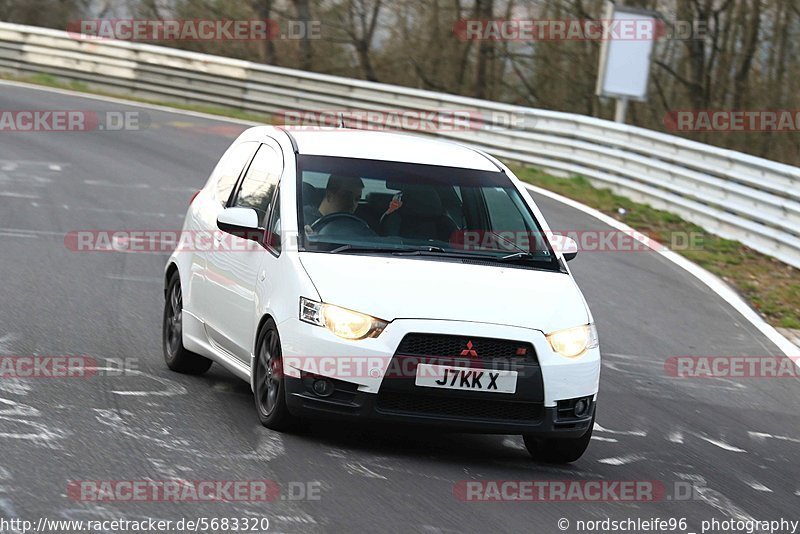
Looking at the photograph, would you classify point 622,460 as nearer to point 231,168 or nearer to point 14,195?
point 231,168

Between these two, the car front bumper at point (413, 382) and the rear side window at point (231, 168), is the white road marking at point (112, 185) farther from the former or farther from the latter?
the car front bumper at point (413, 382)

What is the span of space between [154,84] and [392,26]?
Result: 32.4 feet

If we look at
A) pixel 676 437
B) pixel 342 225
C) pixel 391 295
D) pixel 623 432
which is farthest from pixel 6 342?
pixel 676 437

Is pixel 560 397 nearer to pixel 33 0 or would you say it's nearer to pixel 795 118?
pixel 795 118

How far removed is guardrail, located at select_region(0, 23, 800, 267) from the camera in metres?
16.5

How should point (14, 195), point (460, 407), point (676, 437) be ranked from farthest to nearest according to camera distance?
point (14, 195) → point (676, 437) → point (460, 407)

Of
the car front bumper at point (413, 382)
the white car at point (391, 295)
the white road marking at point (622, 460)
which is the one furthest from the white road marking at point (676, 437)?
the car front bumper at point (413, 382)

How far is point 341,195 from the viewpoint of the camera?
26.1ft

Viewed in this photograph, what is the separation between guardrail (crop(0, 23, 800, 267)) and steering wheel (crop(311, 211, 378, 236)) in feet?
28.3

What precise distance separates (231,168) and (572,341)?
2964 millimetres

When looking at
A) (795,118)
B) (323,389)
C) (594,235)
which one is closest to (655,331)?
(594,235)

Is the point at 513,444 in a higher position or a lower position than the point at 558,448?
lower

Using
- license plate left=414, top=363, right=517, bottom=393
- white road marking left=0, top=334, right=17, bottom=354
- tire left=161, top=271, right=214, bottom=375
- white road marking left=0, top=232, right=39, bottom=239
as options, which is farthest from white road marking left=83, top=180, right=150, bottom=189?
license plate left=414, top=363, right=517, bottom=393

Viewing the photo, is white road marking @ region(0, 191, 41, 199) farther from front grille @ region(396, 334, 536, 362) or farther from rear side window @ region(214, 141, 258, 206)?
front grille @ region(396, 334, 536, 362)
